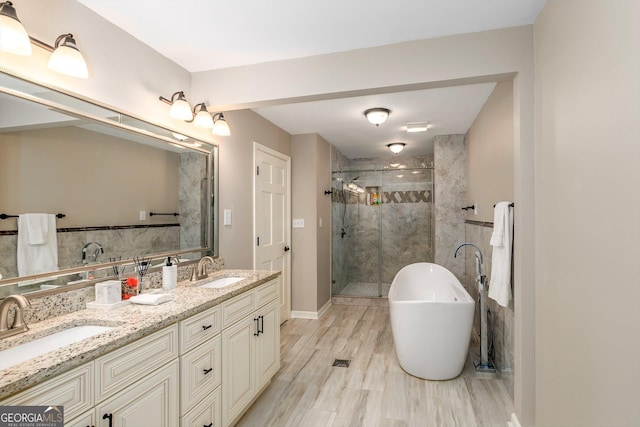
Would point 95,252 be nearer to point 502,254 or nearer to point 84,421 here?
point 84,421

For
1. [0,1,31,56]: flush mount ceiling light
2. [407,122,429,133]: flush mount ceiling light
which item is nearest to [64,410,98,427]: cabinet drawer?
[0,1,31,56]: flush mount ceiling light

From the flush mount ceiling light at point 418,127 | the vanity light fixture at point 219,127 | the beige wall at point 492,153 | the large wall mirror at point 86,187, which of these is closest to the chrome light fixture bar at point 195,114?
the vanity light fixture at point 219,127

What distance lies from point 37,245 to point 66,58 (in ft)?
2.86

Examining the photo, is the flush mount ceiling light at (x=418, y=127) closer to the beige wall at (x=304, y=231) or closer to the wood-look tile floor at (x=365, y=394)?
the beige wall at (x=304, y=231)

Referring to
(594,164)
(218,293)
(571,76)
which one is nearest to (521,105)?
(571,76)

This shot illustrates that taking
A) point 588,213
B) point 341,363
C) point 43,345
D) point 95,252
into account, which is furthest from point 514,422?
point 95,252

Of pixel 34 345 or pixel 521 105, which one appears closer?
pixel 34 345

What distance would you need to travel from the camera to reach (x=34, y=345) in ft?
4.39

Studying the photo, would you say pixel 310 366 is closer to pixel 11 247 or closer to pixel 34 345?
pixel 34 345

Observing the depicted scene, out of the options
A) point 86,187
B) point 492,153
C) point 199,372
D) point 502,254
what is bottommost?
point 199,372

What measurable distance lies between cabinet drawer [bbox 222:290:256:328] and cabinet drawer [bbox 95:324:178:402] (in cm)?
41

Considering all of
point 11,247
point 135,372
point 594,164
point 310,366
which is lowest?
point 310,366

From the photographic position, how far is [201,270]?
2412 mm

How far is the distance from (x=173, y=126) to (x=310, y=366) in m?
2.31
